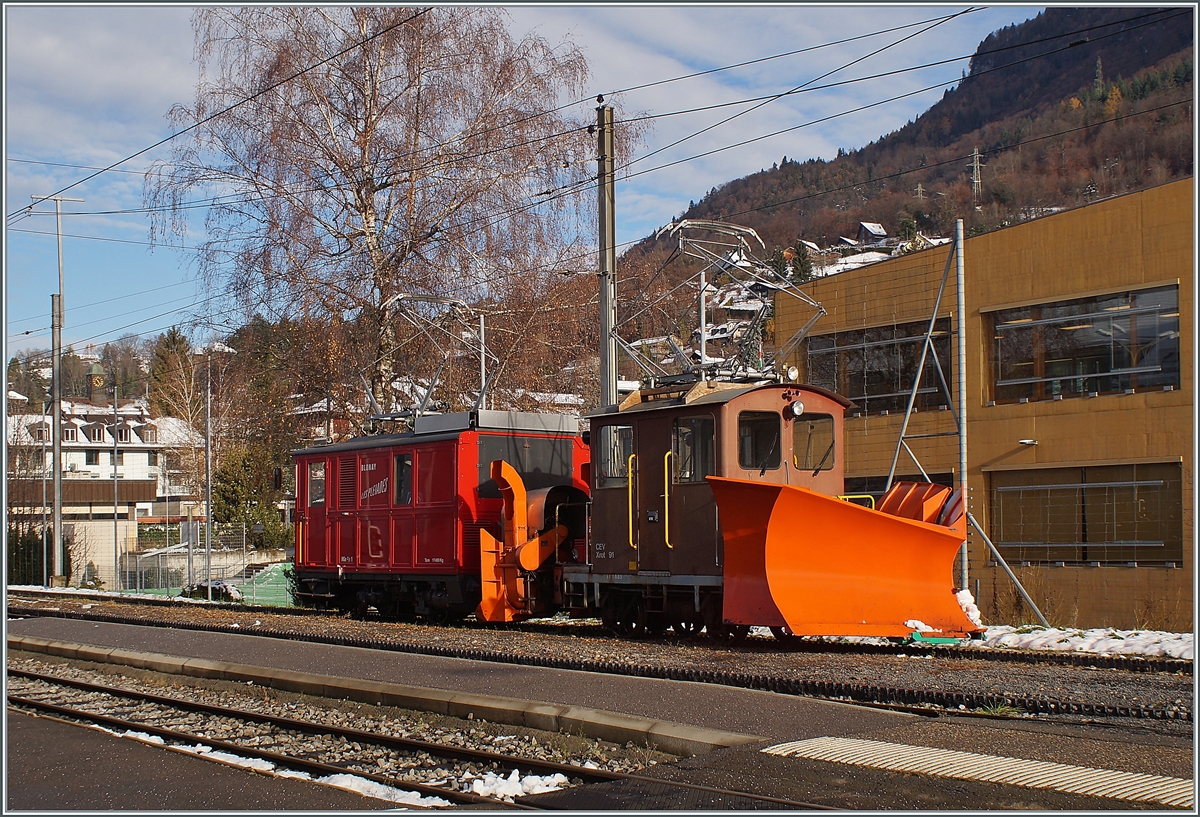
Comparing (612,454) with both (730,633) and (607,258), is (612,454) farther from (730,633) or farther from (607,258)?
(607,258)

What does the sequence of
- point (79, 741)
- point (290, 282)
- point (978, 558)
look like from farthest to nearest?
point (290, 282) → point (978, 558) → point (79, 741)

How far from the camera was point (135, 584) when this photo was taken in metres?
40.9

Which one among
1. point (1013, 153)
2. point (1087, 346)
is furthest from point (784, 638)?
point (1013, 153)

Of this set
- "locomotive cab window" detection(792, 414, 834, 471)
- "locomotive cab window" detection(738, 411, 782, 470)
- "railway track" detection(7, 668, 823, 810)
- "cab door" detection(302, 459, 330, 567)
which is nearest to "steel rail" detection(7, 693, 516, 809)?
"railway track" detection(7, 668, 823, 810)

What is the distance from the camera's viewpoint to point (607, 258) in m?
18.8

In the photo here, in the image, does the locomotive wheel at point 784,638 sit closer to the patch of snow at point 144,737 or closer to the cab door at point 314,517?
the patch of snow at point 144,737

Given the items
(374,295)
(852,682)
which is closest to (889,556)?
(852,682)

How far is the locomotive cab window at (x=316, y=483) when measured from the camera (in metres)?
20.2

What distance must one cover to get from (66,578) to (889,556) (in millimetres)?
38553

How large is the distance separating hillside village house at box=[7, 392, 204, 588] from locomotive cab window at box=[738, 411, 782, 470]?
29594 millimetres

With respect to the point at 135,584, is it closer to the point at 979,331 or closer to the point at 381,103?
the point at 381,103

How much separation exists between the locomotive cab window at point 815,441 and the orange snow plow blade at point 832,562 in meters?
1.88

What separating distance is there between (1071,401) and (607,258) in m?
9.86

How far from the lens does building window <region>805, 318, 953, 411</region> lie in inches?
947
